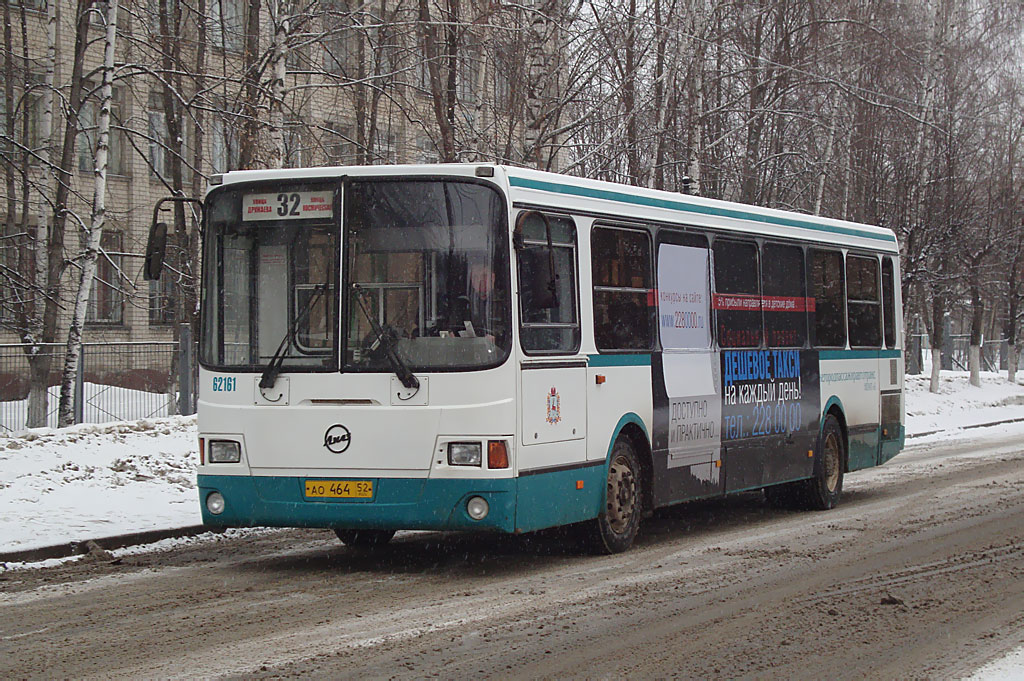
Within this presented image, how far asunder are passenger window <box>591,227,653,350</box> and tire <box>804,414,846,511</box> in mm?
3956

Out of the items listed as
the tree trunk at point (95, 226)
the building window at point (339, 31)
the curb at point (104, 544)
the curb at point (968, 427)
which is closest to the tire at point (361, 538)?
the curb at point (104, 544)

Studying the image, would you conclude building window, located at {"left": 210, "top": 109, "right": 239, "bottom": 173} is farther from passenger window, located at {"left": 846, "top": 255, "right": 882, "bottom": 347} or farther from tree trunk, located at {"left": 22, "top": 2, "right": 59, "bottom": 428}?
passenger window, located at {"left": 846, "top": 255, "right": 882, "bottom": 347}

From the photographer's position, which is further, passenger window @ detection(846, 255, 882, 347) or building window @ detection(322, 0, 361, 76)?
building window @ detection(322, 0, 361, 76)

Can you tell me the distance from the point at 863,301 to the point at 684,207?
4.35 meters

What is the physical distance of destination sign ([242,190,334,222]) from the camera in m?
10.3

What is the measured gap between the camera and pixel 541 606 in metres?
8.79

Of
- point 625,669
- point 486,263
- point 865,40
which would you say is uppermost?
point 865,40

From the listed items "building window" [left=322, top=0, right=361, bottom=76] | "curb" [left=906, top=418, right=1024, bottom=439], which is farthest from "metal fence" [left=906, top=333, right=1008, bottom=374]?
"building window" [left=322, top=0, right=361, bottom=76]

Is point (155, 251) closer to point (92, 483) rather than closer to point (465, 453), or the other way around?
point (465, 453)

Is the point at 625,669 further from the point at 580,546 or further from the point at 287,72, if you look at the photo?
the point at 287,72

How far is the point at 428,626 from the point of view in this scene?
26.5 feet

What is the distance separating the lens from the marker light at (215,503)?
409 inches

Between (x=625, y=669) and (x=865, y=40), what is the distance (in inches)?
1117

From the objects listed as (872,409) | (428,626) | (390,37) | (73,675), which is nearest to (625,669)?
(428,626)
